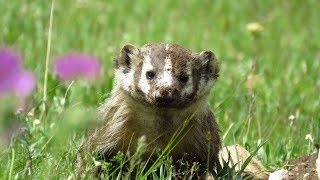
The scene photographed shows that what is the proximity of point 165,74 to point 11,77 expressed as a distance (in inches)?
84.9

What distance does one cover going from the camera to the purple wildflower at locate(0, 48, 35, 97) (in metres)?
2.96

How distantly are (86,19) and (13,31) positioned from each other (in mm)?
1307

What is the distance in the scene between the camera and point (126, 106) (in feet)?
17.6

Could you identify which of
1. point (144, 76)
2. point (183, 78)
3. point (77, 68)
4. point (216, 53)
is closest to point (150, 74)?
point (144, 76)

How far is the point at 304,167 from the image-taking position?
5660 millimetres

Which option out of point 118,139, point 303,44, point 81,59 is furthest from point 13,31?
point 81,59

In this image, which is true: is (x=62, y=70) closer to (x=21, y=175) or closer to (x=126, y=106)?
(x=21, y=175)

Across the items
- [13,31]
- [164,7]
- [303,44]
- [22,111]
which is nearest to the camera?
[22,111]

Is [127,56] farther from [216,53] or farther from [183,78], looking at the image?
[216,53]

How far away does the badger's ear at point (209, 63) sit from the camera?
5520mm

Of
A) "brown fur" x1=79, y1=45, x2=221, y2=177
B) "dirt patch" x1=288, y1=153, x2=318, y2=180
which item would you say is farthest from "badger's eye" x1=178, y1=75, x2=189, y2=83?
"dirt patch" x1=288, y1=153, x2=318, y2=180

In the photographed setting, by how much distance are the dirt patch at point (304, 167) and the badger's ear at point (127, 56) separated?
1.14m

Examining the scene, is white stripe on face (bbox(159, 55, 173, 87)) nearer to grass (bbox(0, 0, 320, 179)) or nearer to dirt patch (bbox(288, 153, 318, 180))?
grass (bbox(0, 0, 320, 179))

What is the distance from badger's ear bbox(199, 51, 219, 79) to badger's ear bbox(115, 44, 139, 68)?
15.2 inches
